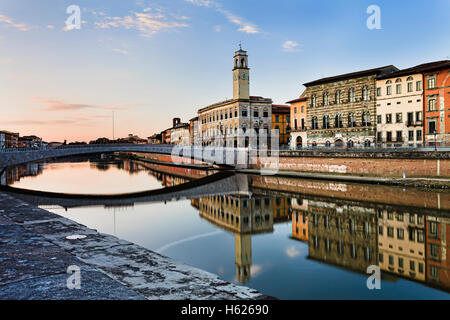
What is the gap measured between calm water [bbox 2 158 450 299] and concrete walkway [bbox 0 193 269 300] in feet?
8.55

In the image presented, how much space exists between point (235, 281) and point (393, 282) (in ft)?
16.3

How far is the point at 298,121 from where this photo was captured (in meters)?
59.2

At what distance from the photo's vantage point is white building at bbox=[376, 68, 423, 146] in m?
40.6

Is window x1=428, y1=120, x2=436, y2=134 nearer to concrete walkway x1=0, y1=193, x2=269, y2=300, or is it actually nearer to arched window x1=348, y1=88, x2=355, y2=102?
arched window x1=348, y1=88, x2=355, y2=102

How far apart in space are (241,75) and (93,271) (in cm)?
6052

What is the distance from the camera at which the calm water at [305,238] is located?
10.4 m

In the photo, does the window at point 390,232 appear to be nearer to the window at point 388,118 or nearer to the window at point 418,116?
the window at point 418,116

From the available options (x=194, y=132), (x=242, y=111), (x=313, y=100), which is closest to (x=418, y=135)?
(x=313, y=100)

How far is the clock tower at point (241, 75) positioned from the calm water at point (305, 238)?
3972 cm

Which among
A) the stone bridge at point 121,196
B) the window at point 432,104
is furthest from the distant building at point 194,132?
the window at point 432,104

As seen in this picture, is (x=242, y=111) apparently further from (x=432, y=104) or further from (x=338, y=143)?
(x=432, y=104)

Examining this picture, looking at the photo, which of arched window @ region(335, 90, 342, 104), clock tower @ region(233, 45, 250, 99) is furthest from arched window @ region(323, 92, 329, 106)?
clock tower @ region(233, 45, 250, 99)

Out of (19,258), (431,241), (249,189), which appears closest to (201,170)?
(249,189)

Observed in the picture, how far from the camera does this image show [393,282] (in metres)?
10.4
